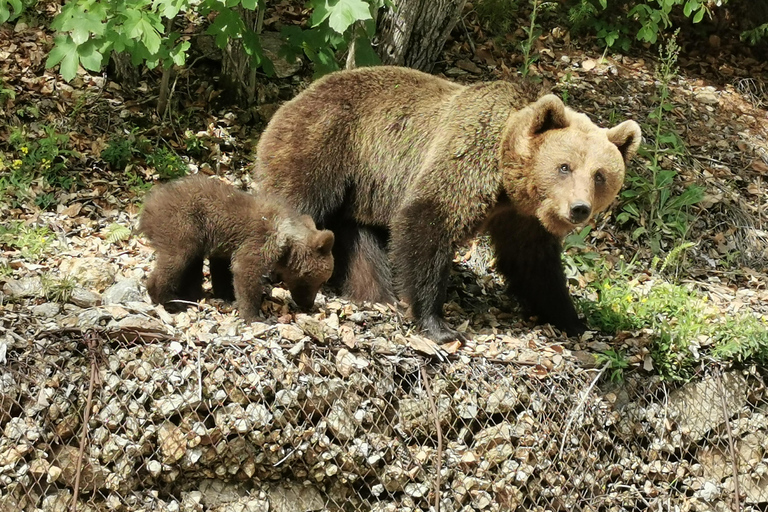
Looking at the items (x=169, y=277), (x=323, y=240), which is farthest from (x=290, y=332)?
(x=169, y=277)

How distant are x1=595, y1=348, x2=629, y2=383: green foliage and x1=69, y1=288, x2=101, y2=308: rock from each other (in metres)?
3.54

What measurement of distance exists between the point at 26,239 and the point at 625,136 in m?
4.60

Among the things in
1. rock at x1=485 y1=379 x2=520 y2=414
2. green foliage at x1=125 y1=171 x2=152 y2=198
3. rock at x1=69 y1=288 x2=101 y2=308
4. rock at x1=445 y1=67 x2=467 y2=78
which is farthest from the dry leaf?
rock at x1=69 y1=288 x2=101 y2=308

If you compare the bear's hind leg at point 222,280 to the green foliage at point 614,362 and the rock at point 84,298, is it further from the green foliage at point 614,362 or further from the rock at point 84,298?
the green foliage at point 614,362

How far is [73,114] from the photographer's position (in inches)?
339

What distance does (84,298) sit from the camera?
6023mm

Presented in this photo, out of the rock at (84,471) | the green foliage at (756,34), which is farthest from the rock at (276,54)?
the green foliage at (756,34)

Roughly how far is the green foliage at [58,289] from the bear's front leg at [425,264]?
2.27 metres

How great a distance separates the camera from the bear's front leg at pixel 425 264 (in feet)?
20.6

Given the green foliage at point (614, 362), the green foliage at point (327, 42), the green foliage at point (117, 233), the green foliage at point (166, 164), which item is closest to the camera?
the green foliage at point (614, 362)

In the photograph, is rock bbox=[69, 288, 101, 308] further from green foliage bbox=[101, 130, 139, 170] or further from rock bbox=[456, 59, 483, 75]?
rock bbox=[456, 59, 483, 75]

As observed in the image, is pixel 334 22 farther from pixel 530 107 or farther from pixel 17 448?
pixel 17 448

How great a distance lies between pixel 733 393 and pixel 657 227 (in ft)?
8.08

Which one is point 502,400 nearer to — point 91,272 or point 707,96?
point 91,272
